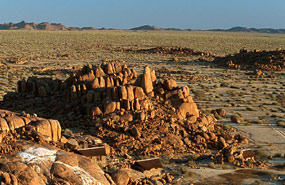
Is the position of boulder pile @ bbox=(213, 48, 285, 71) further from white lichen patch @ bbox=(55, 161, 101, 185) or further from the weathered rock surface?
white lichen patch @ bbox=(55, 161, 101, 185)

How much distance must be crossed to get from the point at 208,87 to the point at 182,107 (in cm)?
1380

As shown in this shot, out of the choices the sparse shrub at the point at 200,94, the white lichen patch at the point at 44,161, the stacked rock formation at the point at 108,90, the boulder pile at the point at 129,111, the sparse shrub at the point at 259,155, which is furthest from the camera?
the sparse shrub at the point at 200,94

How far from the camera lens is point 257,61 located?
46.1 m

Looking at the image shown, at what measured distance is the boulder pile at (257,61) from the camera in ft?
144

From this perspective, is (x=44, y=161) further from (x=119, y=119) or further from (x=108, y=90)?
(x=108, y=90)

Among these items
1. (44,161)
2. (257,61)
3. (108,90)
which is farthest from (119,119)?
(257,61)

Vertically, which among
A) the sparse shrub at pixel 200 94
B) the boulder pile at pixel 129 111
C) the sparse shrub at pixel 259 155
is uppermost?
the boulder pile at pixel 129 111

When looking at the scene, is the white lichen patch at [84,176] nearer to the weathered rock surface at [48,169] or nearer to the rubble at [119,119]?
the weathered rock surface at [48,169]

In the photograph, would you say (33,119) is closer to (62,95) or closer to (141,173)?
(141,173)

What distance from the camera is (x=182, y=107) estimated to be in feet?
57.0

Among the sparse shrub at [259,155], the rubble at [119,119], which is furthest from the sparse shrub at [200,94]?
Result: the sparse shrub at [259,155]

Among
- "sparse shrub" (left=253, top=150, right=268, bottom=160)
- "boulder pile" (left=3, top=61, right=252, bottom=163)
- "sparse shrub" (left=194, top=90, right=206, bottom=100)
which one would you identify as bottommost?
"sparse shrub" (left=253, top=150, right=268, bottom=160)

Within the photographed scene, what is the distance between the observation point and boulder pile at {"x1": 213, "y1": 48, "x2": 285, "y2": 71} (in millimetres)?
43938

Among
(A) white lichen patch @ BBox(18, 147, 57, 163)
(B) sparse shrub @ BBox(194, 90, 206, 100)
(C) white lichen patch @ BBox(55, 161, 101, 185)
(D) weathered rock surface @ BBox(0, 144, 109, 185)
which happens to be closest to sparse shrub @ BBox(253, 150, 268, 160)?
(D) weathered rock surface @ BBox(0, 144, 109, 185)
